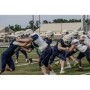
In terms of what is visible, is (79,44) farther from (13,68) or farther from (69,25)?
(13,68)

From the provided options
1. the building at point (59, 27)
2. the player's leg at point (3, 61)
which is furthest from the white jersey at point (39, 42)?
the player's leg at point (3, 61)

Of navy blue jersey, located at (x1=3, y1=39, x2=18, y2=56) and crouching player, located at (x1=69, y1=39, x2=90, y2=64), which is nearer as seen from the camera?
navy blue jersey, located at (x1=3, y1=39, x2=18, y2=56)

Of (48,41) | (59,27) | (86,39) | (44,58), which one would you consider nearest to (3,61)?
(44,58)

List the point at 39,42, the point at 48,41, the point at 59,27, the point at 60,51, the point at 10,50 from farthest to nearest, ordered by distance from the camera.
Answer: the point at 60,51 → the point at 59,27 → the point at 10,50 → the point at 48,41 → the point at 39,42

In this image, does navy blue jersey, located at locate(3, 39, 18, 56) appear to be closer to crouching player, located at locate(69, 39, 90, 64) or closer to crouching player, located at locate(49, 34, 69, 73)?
crouching player, located at locate(49, 34, 69, 73)

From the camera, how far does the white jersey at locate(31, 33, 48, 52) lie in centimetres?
973

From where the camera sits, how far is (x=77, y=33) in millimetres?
10133

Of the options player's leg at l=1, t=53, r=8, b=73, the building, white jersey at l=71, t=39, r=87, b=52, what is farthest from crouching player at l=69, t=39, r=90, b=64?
player's leg at l=1, t=53, r=8, b=73

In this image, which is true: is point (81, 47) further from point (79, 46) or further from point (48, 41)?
point (48, 41)

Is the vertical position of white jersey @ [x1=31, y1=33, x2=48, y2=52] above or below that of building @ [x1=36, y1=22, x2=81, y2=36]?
below

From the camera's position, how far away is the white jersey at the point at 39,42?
31.9 feet

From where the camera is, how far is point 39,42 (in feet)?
32.3

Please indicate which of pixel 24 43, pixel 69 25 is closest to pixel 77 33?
pixel 69 25

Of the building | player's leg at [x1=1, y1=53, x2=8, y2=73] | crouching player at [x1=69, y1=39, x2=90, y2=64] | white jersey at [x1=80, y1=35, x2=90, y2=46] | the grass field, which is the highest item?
the building
